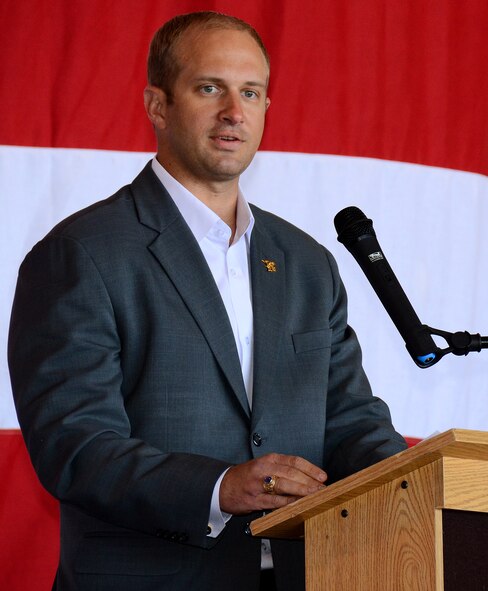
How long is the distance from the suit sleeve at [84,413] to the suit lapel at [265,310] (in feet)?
0.89

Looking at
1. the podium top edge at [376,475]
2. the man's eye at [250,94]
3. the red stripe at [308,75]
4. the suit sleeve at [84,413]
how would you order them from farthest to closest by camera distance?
the red stripe at [308,75] < the man's eye at [250,94] < the suit sleeve at [84,413] < the podium top edge at [376,475]

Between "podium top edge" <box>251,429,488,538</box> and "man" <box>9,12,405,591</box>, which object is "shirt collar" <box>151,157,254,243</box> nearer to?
"man" <box>9,12,405,591</box>

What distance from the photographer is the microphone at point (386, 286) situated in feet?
5.63

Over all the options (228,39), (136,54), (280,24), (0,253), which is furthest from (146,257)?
(280,24)

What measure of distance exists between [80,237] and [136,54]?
43.3 inches

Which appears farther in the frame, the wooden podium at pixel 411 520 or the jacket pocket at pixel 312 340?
the jacket pocket at pixel 312 340

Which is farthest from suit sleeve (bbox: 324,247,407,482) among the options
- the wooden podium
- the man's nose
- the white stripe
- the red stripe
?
the red stripe

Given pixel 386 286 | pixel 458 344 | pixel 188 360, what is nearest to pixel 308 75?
pixel 188 360

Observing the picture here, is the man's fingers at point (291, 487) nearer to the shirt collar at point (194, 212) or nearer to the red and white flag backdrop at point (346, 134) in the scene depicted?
the shirt collar at point (194, 212)

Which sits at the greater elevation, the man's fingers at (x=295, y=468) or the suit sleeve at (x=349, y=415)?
the suit sleeve at (x=349, y=415)

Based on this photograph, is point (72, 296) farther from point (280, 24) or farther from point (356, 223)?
point (280, 24)

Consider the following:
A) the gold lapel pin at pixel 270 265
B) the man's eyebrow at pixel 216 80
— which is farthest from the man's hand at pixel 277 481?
the man's eyebrow at pixel 216 80

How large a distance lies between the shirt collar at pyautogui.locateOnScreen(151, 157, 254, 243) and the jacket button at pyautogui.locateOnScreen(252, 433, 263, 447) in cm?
44

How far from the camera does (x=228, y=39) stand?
233 cm
